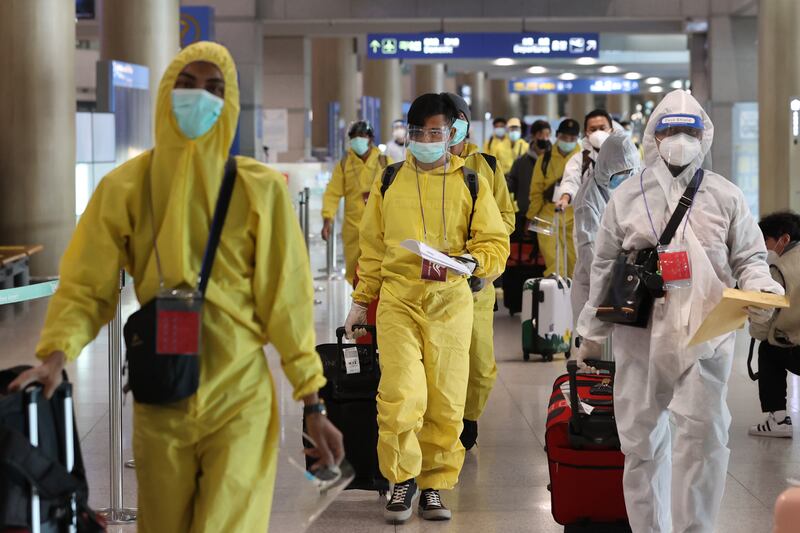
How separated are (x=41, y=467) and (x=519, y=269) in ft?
34.1

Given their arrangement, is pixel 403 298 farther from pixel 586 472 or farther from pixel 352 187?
pixel 352 187

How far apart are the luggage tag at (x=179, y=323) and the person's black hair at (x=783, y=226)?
4355 mm

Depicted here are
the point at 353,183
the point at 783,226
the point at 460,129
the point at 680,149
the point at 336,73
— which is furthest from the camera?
the point at 336,73

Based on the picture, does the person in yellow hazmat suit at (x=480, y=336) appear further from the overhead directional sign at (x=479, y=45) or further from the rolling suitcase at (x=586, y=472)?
the overhead directional sign at (x=479, y=45)

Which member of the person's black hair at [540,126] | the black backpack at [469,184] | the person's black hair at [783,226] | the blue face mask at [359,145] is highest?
the person's black hair at [540,126]

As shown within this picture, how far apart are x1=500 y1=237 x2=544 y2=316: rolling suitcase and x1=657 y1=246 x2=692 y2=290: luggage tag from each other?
851 cm

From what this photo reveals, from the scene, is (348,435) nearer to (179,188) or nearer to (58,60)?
(179,188)

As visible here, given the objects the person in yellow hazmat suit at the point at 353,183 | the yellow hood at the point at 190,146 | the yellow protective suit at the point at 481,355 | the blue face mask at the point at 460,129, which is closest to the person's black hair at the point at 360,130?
the person in yellow hazmat suit at the point at 353,183

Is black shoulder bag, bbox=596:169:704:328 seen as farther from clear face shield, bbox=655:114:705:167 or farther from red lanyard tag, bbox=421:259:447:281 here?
red lanyard tag, bbox=421:259:447:281

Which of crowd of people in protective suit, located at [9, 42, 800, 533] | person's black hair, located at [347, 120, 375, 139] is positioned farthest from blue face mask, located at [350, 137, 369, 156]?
crowd of people in protective suit, located at [9, 42, 800, 533]

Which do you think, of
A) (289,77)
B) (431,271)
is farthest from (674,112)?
(289,77)

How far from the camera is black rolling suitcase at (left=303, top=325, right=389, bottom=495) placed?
5.95 metres

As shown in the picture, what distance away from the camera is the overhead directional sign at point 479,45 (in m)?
25.7

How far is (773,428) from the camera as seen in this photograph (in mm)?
7293
